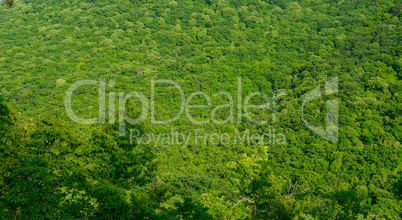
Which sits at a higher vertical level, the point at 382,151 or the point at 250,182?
the point at 250,182

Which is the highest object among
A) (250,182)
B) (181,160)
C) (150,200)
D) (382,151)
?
(250,182)

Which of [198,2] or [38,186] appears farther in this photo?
[198,2]

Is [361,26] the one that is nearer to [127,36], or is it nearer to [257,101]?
[257,101]

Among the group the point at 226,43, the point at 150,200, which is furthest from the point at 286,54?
the point at 150,200

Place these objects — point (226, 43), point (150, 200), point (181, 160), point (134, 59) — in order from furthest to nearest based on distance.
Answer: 1. point (226, 43)
2. point (134, 59)
3. point (181, 160)
4. point (150, 200)

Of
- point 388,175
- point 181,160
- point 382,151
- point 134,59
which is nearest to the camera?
point 388,175

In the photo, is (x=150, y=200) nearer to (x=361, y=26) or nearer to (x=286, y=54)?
(x=286, y=54)

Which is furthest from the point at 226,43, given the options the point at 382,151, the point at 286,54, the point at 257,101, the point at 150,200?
the point at 150,200
